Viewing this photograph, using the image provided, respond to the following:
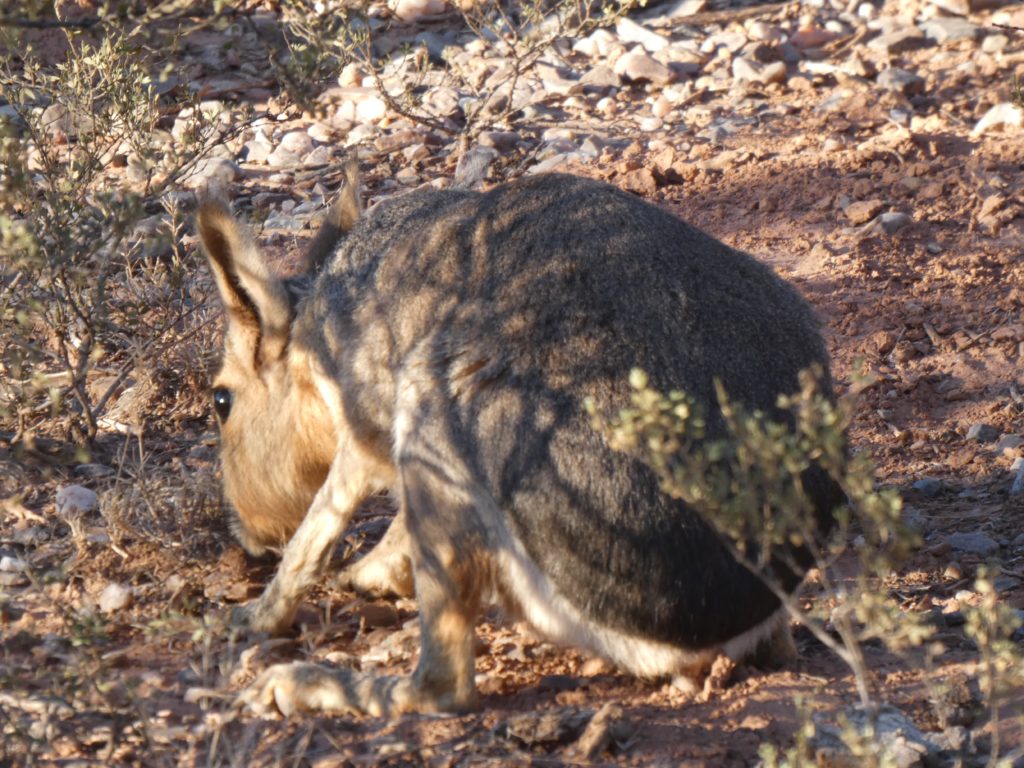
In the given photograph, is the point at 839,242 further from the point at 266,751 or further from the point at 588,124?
the point at 266,751

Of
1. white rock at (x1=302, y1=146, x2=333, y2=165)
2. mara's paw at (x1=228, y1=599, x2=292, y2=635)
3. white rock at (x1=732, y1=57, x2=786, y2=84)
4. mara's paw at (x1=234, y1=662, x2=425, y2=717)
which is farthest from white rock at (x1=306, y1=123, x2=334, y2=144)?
mara's paw at (x1=234, y1=662, x2=425, y2=717)

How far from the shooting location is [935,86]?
964cm

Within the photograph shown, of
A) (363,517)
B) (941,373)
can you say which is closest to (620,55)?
(941,373)

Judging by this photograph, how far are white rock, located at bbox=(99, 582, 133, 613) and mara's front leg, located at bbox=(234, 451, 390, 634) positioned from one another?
419 millimetres

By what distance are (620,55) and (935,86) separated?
7.55ft

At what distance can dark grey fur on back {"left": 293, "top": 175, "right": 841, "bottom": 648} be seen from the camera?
4.11 meters

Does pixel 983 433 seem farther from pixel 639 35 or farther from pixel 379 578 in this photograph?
pixel 639 35

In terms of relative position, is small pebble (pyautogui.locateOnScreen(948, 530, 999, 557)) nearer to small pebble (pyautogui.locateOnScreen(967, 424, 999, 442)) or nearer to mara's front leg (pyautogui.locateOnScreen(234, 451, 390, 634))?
small pebble (pyautogui.locateOnScreen(967, 424, 999, 442))

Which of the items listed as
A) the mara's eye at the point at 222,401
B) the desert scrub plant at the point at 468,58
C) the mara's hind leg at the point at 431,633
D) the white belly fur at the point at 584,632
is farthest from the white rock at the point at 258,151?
the white belly fur at the point at 584,632

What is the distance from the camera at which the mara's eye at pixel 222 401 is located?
542 cm

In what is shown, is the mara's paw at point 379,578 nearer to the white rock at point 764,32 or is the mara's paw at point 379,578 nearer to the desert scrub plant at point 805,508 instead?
the desert scrub plant at point 805,508

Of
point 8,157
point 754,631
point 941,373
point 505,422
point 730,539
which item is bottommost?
point 941,373

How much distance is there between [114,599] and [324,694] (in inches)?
42.7

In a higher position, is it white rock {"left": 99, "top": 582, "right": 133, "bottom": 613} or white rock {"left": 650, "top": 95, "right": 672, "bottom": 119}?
white rock {"left": 99, "top": 582, "right": 133, "bottom": 613}
